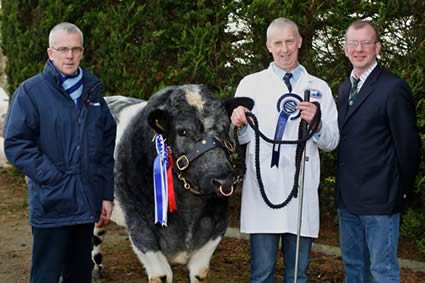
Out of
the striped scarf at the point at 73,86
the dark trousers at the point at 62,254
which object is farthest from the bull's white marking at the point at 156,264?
the striped scarf at the point at 73,86

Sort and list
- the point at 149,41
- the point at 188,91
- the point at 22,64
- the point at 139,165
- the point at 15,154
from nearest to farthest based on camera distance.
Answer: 1. the point at 15,154
2. the point at 188,91
3. the point at 139,165
4. the point at 149,41
5. the point at 22,64

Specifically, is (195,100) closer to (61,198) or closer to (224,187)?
(224,187)

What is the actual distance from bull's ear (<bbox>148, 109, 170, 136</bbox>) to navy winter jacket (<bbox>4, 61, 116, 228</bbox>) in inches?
14.2

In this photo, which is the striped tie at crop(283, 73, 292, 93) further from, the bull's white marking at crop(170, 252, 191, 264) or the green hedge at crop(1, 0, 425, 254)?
the green hedge at crop(1, 0, 425, 254)

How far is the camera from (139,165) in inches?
181

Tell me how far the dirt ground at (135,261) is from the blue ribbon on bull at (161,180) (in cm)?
182

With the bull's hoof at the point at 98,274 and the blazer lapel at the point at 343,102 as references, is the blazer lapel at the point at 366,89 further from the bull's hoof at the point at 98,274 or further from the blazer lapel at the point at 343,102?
the bull's hoof at the point at 98,274

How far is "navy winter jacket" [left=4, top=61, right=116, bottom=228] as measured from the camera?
12.1 feet

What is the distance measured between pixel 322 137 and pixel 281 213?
0.54 meters

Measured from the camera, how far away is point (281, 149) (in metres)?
4.09

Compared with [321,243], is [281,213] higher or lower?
higher

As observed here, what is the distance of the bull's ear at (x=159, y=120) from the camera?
417cm

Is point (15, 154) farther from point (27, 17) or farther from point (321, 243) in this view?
point (27, 17)

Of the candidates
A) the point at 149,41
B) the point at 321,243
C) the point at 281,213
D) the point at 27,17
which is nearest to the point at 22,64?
the point at 27,17
